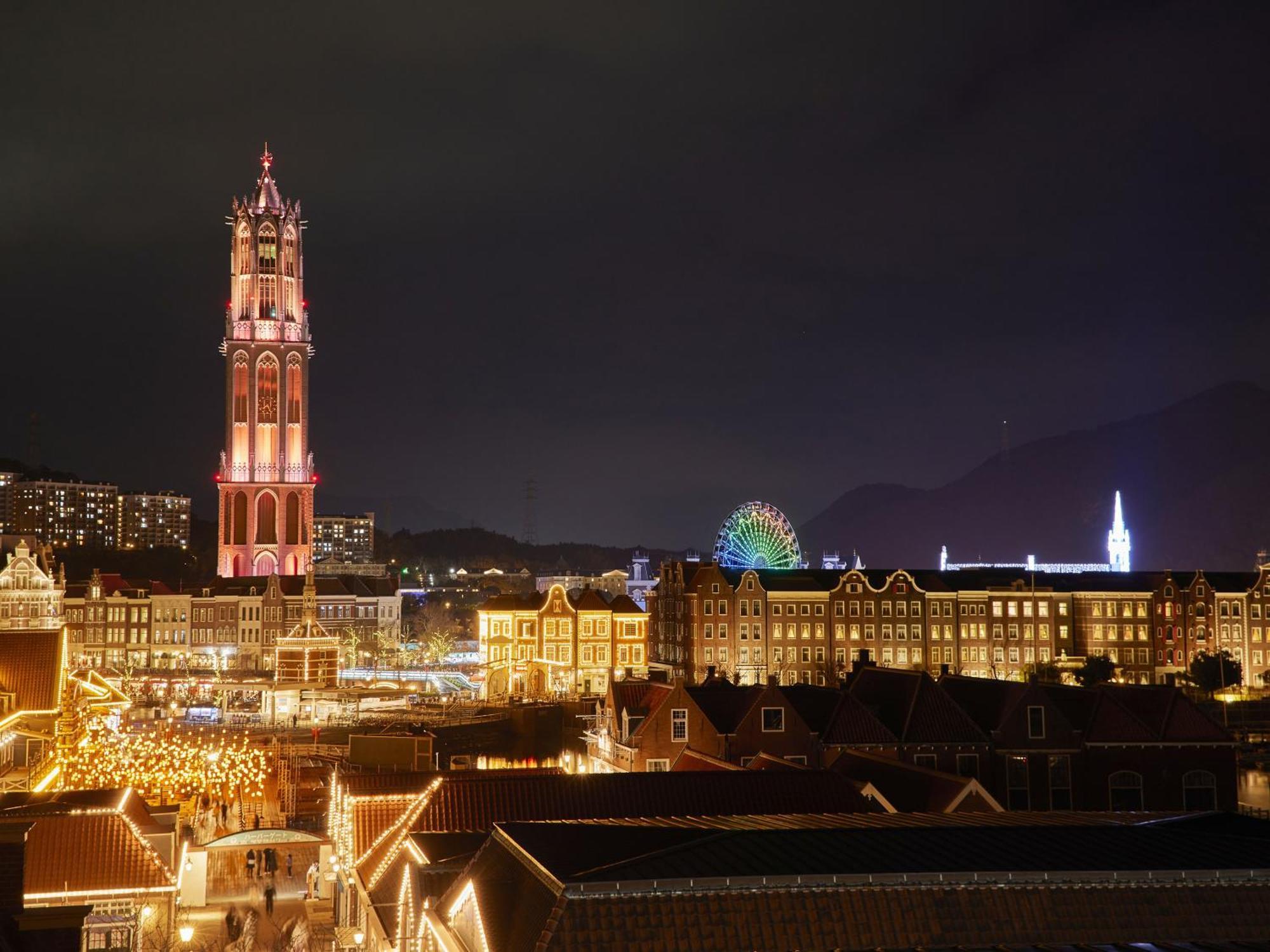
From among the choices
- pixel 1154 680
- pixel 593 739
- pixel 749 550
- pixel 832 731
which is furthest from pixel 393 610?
pixel 832 731

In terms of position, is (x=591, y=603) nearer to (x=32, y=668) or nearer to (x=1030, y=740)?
(x=1030, y=740)

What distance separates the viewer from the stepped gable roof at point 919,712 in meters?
43.8

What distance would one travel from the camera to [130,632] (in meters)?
123

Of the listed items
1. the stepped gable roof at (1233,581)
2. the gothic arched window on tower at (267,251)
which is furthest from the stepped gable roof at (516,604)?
the gothic arched window on tower at (267,251)

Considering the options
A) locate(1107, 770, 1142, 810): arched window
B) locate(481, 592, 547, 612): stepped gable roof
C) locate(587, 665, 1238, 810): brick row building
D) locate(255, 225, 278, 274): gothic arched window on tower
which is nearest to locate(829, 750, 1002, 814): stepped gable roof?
locate(587, 665, 1238, 810): brick row building

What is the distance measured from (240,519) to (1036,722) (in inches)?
4340

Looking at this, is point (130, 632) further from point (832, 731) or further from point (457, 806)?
point (457, 806)

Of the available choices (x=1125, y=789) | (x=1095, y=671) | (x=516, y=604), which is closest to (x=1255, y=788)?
(x=1125, y=789)

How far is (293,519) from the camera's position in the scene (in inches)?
5566

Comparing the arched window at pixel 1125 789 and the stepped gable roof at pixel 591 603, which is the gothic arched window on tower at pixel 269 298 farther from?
the arched window at pixel 1125 789

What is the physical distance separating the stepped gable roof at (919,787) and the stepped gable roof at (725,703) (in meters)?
→ 6.96

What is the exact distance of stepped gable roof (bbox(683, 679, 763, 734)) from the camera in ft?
154

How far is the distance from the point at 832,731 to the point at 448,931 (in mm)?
24233

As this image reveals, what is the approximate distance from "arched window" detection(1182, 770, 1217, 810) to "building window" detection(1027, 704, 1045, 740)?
4798 mm
